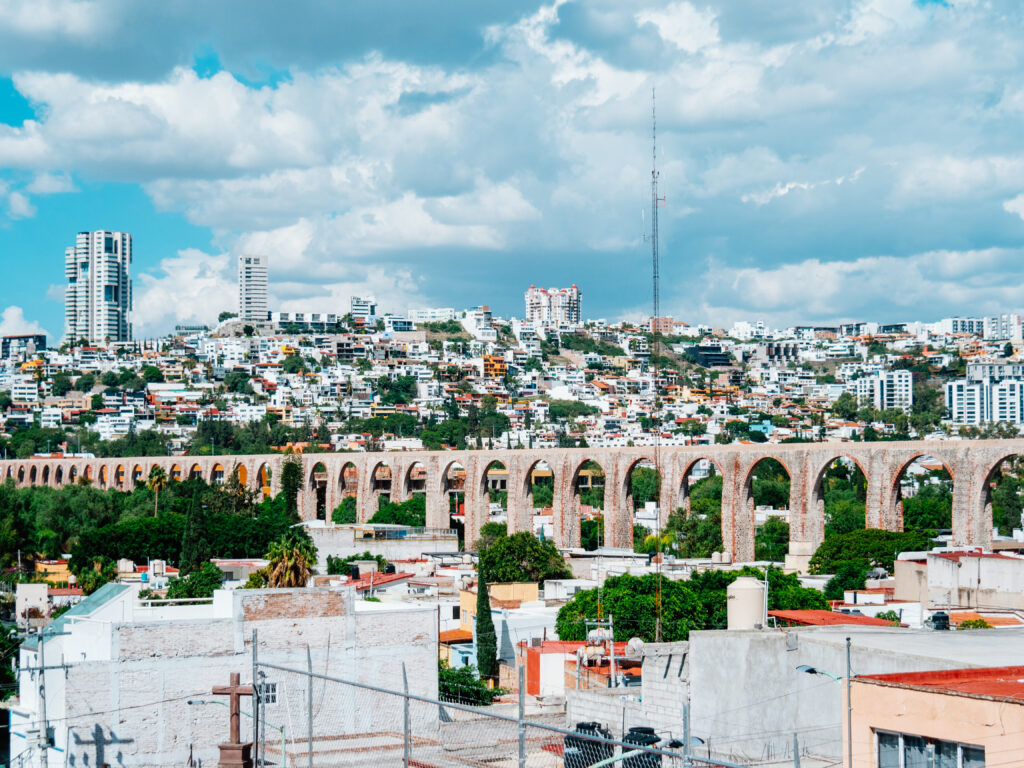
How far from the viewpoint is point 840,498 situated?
7538 centimetres

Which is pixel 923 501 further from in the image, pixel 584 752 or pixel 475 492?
pixel 584 752

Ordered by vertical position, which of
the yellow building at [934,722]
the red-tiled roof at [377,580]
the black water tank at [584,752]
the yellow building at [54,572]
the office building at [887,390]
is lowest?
the yellow building at [54,572]

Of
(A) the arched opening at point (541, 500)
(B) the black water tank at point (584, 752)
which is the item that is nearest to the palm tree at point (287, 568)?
(B) the black water tank at point (584, 752)

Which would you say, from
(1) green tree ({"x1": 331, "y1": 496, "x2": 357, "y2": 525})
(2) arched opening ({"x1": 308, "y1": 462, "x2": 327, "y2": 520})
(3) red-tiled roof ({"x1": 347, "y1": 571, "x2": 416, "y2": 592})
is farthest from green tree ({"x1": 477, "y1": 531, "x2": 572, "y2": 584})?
(2) arched opening ({"x1": 308, "y1": 462, "x2": 327, "y2": 520})

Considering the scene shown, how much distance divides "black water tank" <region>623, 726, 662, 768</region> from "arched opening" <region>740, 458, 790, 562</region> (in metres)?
37.5

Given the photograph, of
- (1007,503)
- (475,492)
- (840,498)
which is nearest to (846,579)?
(475,492)

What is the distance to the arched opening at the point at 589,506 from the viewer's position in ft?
182

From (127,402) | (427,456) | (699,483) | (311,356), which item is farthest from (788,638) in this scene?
(311,356)

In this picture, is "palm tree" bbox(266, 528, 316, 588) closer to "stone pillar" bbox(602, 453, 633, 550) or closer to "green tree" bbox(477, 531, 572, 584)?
"green tree" bbox(477, 531, 572, 584)

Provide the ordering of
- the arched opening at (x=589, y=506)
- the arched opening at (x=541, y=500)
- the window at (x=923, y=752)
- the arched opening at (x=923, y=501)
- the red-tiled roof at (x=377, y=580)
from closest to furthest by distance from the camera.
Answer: the window at (x=923, y=752), the red-tiled roof at (x=377, y=580), the arched opening at (x=923, y=501), the arched opening at (x=589, y=506), the arched opening at (x=541, y=500)

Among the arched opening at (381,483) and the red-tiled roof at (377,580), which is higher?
the arched opening at (381,483)

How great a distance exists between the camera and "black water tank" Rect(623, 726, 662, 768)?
984 cm

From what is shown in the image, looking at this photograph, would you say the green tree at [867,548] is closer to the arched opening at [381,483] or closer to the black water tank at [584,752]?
the black water tank at [584,752]

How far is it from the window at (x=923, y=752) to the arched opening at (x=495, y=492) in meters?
52.9
